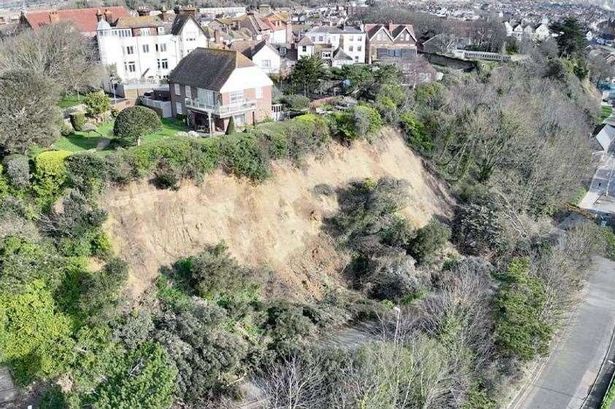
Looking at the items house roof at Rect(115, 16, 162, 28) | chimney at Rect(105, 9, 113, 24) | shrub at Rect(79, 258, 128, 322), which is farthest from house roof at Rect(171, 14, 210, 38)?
shrub at Rect(79, 258, 128, 322)

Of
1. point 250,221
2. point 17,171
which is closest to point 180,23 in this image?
point 250,221

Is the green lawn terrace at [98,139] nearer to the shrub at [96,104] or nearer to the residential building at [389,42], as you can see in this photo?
the shrub at [96,104]

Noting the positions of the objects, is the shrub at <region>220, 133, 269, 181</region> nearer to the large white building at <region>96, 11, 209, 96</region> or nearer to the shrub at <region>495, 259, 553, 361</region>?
the shrub at <region>495, 259, 553, 361</region>

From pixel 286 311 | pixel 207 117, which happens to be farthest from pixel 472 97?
pixel 286 311

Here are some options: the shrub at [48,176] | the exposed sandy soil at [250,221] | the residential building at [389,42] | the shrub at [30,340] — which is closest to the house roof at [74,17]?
the shrub at [48,176]

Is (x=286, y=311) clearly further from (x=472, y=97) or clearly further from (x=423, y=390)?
(x=472, y=97)
